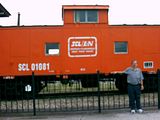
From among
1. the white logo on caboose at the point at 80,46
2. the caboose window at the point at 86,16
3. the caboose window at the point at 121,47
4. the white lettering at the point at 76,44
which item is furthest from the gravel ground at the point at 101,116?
the caboose window at the point at 86,16

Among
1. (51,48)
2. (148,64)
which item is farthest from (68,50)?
(148,64)

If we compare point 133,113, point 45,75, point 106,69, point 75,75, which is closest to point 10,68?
point 45,75

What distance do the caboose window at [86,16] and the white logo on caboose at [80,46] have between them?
3.24ft

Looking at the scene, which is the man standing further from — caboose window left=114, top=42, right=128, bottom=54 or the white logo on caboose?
caboose window left=114, top=42, right=128, bottom=54

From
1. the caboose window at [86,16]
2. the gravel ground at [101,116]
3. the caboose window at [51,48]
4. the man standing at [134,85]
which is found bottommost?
the gravel ground at [101,116]

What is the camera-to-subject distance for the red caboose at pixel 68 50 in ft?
69.6

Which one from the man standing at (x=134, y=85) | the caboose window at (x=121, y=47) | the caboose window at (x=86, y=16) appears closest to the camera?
the man standing at (x=134, y=85)

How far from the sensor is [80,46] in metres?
21.2

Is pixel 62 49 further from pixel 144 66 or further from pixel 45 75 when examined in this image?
pixel 144 66

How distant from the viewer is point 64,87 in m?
18.5

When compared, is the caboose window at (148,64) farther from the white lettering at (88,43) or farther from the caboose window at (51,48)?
the caboose window at (51,48)

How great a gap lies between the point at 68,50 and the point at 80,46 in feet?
1.91

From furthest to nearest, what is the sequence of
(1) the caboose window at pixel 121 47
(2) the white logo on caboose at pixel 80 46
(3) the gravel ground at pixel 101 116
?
(1) the caboose window at pixel 121 47
(2) the white logo on caboose at pixel 80 46
(3) the gravel ground at pixel 101 116

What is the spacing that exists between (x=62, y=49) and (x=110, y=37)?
2301 mm
